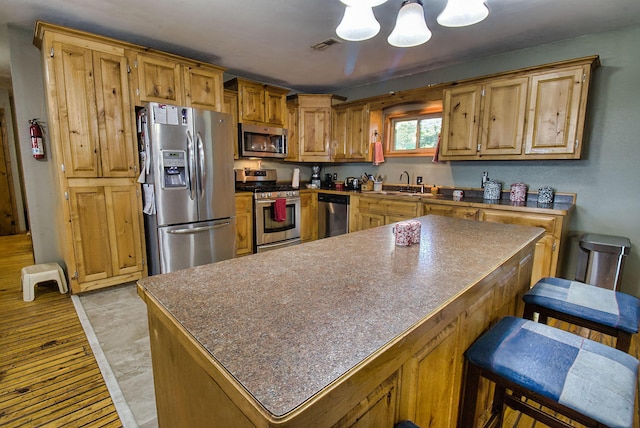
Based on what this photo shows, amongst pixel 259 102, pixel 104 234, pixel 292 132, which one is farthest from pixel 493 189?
pixel 104 234

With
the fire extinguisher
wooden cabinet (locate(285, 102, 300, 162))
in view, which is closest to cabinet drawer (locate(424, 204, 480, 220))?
wooden cabinet (locate(285, 102, 300, 162))

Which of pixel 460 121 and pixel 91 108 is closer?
pixel 91 108

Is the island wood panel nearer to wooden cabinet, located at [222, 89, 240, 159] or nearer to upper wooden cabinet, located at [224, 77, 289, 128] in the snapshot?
wooden cabinet, located at [222, 89, 240, 159]

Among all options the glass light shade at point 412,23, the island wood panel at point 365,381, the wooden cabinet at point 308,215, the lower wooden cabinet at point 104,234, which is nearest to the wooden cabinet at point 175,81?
the lower wooden cabinet at point 104,234

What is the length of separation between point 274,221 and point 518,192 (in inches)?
115

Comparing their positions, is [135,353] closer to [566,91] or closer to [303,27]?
[303,27]

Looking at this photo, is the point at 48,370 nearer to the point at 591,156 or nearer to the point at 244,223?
the point at 244,223

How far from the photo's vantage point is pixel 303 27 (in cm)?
282

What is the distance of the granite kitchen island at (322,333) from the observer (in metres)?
0.56

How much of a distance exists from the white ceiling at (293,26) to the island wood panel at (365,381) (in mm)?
2364

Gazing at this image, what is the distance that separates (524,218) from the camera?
2.88 meters

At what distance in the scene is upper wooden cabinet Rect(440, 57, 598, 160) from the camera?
9.07 ft

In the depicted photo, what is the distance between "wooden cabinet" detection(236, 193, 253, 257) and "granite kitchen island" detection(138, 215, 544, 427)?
2.68 m

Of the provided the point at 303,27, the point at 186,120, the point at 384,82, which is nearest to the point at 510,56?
the point at 384,82
